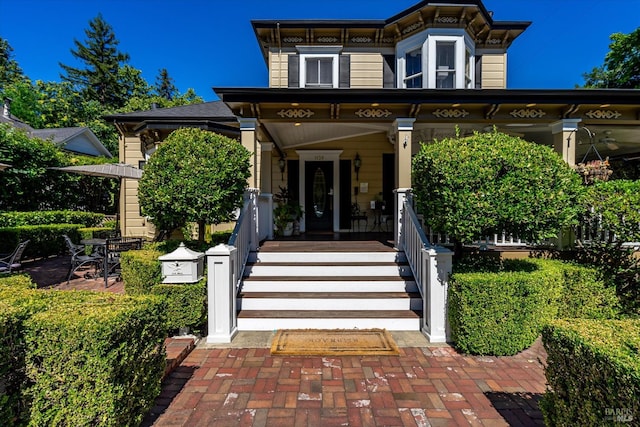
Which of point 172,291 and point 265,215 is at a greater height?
point 265,215

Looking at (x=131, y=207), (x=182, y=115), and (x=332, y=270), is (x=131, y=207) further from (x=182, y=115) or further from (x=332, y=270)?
(x=332, y=270)

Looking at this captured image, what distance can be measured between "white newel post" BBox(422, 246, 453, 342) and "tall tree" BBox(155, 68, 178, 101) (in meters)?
45.3

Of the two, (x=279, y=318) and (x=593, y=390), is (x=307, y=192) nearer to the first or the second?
(x=279, y=318)

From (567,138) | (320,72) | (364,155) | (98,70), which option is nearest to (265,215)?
(364,155)

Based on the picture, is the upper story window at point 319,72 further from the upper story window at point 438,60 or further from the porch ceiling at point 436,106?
the porch ceiling at point 436,106

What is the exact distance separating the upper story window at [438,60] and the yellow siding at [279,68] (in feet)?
10.4

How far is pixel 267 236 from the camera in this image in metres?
6.62

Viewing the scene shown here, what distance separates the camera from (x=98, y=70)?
104 ft

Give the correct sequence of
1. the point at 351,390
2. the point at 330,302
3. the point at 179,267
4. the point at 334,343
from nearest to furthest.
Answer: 1. the point at 351,390
2. the point at 334,343
3. the point at 179,267
4. the point at 330,302

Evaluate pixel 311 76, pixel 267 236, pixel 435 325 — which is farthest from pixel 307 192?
pixel 435 325

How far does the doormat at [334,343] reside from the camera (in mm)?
3336

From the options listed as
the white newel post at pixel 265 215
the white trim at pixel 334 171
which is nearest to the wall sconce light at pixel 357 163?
the white trim at pixel 334 171

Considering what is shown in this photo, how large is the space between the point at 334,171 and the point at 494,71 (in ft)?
17.4

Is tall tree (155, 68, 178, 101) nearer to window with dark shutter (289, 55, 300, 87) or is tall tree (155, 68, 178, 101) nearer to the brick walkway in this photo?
window with dark shutter (289, 55, 300, 87)
